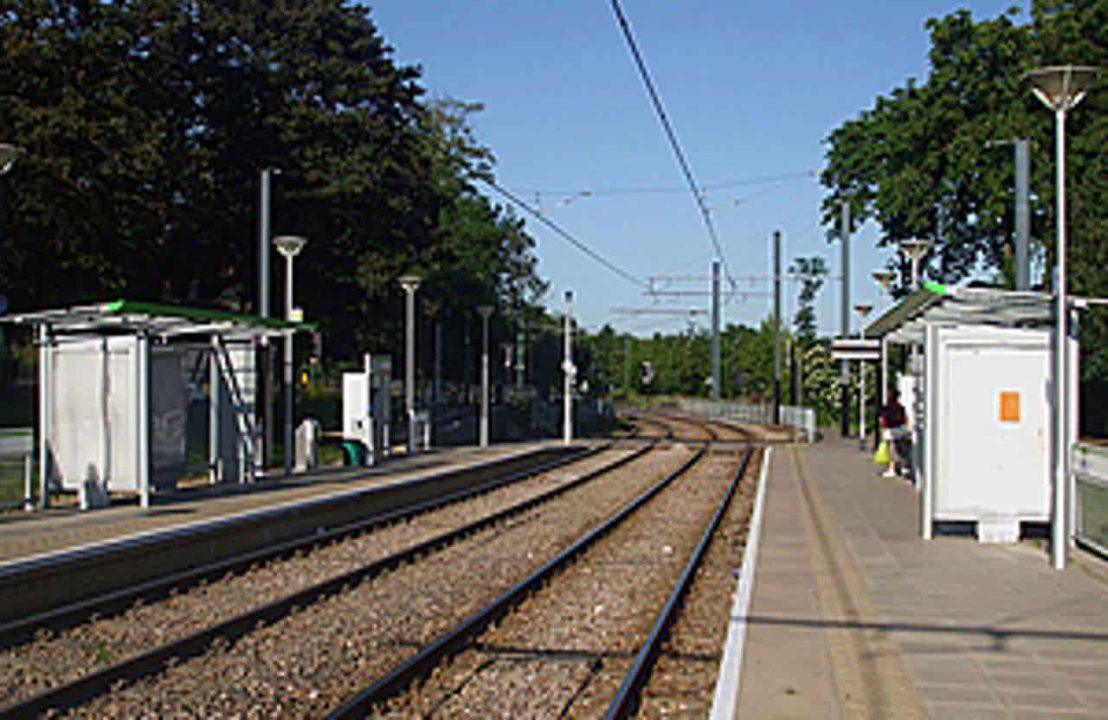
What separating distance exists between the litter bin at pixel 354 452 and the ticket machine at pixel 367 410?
6cm

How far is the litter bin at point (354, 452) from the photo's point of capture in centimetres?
2642

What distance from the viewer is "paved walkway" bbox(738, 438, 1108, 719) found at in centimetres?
691

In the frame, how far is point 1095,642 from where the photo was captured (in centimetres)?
845

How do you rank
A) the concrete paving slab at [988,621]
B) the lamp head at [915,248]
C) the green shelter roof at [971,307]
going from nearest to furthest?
the concrete paving slab at [988,621], the green shelter roof at [971,307], the lamp head at [915,248]

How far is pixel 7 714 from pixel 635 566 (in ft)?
25.8

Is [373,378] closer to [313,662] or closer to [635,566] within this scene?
[635,566]

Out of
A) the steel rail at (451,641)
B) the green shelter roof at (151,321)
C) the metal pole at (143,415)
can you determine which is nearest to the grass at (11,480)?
the metal pole at (143,415)

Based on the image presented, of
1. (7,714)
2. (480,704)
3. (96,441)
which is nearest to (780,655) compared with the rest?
(480,704)

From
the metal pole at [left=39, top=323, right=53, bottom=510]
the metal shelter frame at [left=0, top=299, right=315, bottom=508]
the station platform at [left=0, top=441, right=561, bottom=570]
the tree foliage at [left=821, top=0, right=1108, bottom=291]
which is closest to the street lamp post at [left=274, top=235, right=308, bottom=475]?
the station platform at [left=0, top=441, right=561, bottom=570]

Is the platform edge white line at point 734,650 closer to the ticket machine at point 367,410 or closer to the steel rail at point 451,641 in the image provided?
the steel rail at point 451,641

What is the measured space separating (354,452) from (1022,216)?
45.9ft

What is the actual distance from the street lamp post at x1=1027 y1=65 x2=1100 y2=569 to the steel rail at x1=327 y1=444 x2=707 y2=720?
15.9 feet

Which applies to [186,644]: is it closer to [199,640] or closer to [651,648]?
[199,640]

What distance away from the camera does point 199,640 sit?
9078 mm
